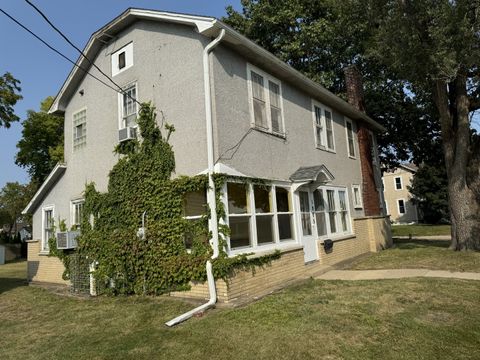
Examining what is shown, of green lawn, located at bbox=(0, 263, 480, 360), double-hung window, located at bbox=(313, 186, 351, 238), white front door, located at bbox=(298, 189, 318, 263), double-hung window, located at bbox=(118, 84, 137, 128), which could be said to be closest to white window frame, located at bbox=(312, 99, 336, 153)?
double-hung window, located at bbox=(313, 186, 351, 238)

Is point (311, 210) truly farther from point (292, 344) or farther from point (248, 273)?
point (292, 344)

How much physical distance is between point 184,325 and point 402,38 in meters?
11.5

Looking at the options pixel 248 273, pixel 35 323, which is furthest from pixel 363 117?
pixel 35 323

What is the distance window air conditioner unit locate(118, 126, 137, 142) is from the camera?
9719mm

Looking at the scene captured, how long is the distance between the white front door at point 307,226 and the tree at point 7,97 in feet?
44.7

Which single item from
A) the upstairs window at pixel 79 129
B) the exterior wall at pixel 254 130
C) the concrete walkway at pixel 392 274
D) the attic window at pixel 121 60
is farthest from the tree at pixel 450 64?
the upstairs window at pixel 79 129

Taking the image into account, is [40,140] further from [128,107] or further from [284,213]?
[284,213]

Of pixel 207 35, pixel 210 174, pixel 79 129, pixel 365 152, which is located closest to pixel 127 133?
pixel 210 174

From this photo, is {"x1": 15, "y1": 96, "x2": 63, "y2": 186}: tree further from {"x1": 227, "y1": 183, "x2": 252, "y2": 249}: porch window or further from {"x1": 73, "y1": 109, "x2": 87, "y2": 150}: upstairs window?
{"x1": 227, "y1": 183, "x2": 252, "y2": 249}: porch window

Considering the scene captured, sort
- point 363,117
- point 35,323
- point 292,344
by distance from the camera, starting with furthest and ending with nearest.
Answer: point 363,117 → point 35,323 → point 292,344

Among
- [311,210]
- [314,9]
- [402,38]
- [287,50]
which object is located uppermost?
[314,9]

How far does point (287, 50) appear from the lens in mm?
22266

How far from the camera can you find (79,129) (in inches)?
484

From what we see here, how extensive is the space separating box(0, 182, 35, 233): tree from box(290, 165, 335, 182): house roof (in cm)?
4027
